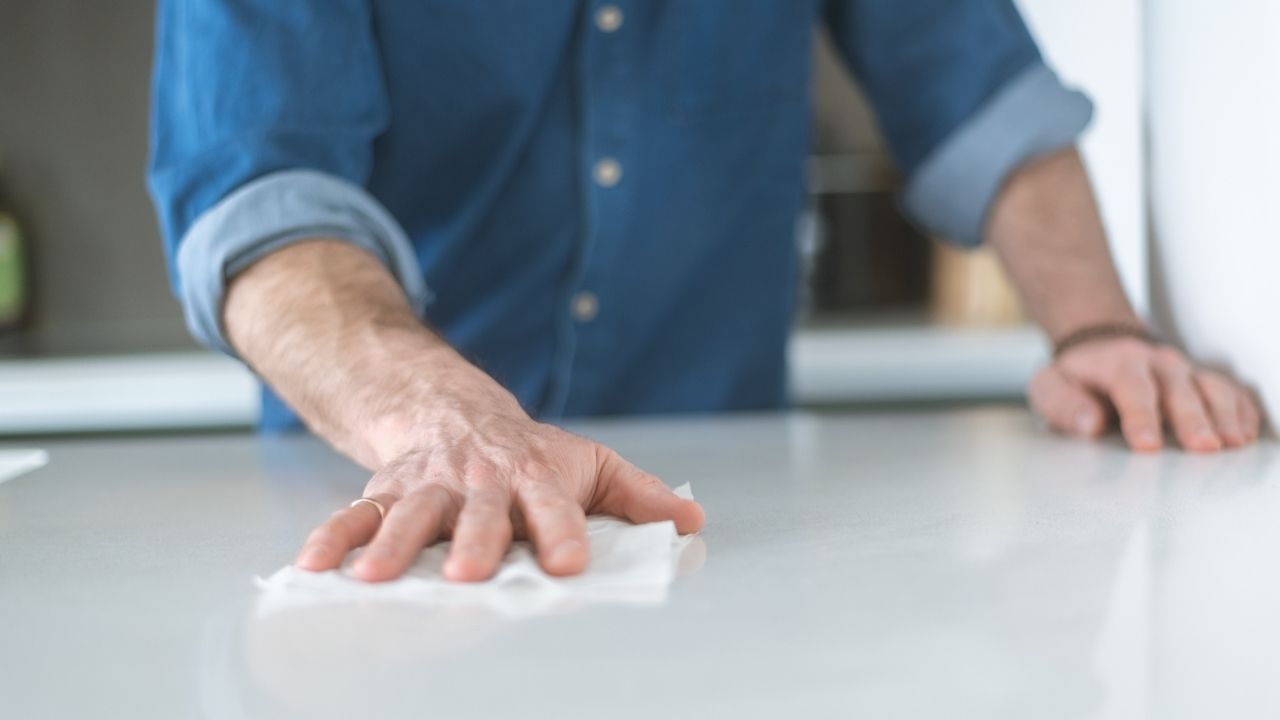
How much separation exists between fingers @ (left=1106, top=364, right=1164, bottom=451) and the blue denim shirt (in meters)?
0.28

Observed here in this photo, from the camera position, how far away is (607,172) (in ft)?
3.60

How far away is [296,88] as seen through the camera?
2.97ft

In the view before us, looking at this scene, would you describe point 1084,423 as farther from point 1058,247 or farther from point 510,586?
point 510,586

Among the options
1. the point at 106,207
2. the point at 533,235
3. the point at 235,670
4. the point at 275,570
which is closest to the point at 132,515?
the point at 275,570

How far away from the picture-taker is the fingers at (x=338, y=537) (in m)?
0.51

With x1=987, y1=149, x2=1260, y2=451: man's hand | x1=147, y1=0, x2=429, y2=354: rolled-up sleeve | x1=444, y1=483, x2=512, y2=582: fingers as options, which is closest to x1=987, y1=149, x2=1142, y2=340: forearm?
x1=987, y1=149, x2=1260, y2=451: man's hand

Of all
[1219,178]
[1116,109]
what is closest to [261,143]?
[1219,178]

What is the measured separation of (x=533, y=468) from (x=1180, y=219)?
66cm

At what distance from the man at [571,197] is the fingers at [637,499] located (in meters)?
0.06

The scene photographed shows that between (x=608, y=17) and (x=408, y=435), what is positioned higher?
(x=608, y=17)

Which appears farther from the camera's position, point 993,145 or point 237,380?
point 237,380

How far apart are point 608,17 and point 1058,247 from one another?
0.42 metres

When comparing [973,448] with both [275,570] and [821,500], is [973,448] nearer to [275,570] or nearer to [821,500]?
[821,500]

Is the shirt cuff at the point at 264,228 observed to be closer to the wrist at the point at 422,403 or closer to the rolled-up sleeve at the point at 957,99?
the wrist at the point at 422,403
